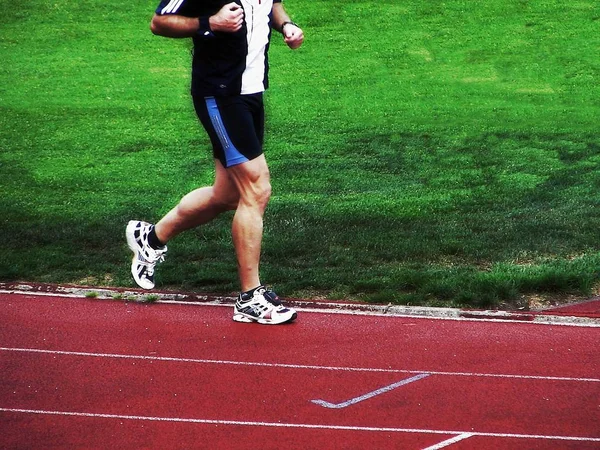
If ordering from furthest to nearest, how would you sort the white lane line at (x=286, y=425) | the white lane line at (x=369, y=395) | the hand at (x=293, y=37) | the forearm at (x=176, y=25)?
the hand at (x=293, y=37)
the forearm at (x=176, y=25)
the white lane line at (x=369, y=395)
the white lane line at (x=286, y=425)

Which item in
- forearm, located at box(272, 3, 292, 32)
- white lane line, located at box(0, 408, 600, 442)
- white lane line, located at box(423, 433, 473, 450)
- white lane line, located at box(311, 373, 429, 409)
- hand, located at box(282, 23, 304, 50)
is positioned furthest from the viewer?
forearm, located at box(272, 3, 292, 32)

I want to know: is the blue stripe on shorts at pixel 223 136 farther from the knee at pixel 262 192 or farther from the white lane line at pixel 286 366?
the white lane line at pixel 286 366

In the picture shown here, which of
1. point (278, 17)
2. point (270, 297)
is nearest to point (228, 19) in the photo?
point (278, 17)

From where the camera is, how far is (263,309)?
18.8ft

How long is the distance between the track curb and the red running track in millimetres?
96

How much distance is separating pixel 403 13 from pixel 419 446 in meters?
14.0

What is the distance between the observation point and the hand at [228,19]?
5.33 metres

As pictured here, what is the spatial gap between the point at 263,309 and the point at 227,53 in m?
1.31

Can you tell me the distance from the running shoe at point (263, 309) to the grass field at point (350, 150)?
63 centimetres

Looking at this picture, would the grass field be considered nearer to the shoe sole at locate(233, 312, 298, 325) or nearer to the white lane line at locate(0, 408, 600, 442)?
the shoe sole at locate(233, 312, 298, 325)

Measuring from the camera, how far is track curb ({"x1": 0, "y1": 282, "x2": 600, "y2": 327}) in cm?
596

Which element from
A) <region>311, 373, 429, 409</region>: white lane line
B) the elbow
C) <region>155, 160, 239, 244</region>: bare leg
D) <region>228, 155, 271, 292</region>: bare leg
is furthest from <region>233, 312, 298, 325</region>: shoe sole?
the elbow

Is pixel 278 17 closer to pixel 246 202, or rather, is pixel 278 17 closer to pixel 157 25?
pixel 157 25

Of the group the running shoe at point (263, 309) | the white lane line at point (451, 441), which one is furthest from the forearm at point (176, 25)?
the white lane line at point (451, 441)
